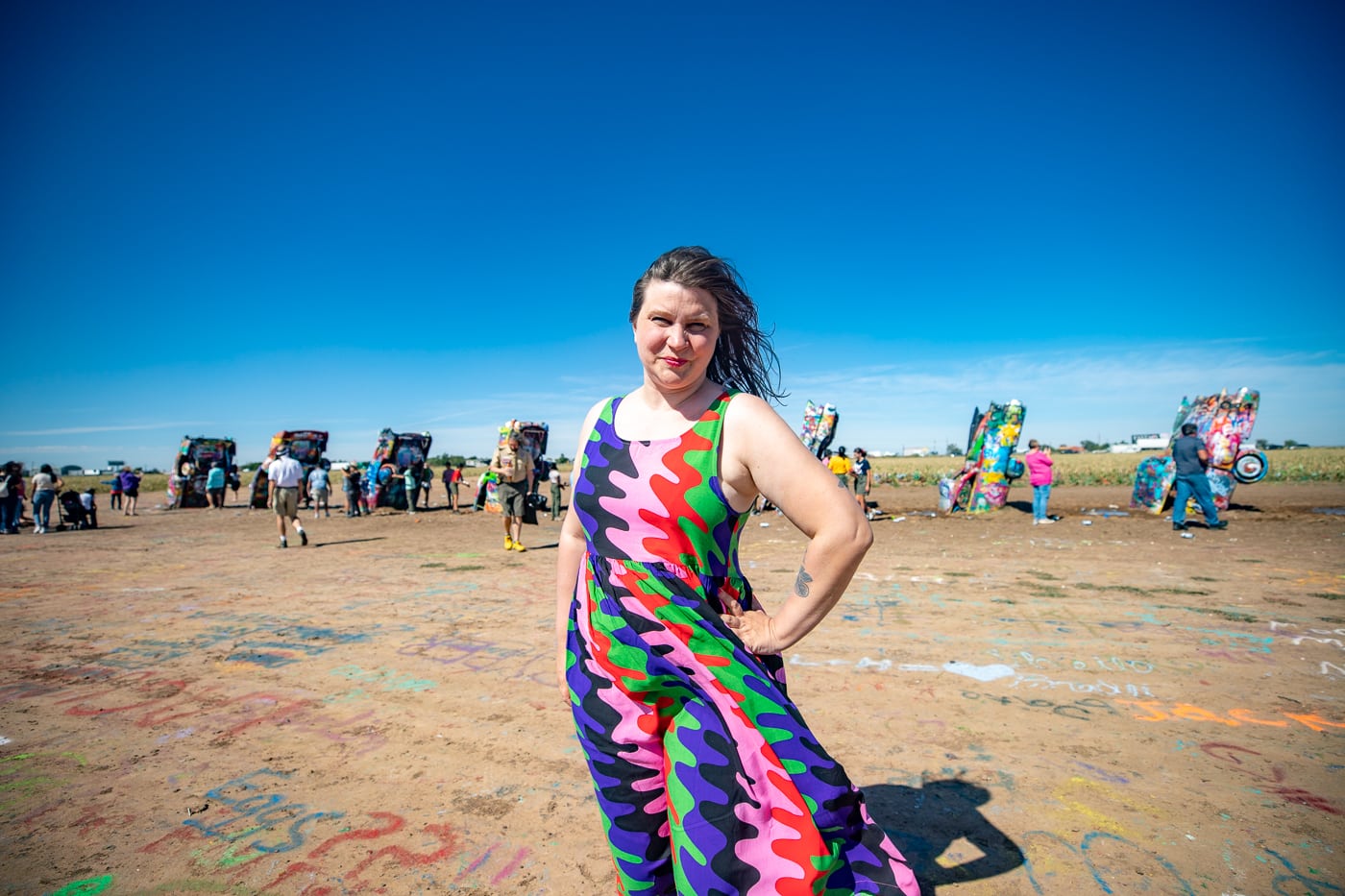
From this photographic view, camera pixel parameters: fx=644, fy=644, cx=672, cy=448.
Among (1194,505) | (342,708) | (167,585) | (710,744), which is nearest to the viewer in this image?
(710,744)

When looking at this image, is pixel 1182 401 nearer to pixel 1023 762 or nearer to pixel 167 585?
Answer: pixel 1023 762

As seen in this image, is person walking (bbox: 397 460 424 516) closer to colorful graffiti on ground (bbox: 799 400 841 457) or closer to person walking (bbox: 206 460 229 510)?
person walking (bbox: 206 460 229 510)

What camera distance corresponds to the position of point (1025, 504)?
16.2m

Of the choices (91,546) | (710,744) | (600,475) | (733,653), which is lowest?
(91,546)

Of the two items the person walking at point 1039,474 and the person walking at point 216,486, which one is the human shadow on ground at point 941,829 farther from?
the person walking at point 216,486

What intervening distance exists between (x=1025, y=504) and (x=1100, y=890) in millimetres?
15996

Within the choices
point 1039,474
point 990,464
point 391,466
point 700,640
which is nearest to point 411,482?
point 391,466

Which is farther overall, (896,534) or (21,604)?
(896,534)

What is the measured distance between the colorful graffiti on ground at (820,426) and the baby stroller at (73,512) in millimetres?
17483

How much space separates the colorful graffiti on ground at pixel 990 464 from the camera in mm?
14867

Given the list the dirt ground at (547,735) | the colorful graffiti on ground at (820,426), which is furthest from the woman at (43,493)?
the colorful graffiti on ground at (820,426)

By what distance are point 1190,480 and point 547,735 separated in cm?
1237

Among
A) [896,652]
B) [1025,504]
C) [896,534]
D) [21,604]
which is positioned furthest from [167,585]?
[1025,504]

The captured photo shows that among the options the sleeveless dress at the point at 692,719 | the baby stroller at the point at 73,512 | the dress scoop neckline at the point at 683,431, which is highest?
the dress scoop neckline at the point at 683,431
